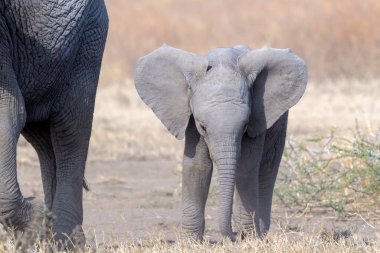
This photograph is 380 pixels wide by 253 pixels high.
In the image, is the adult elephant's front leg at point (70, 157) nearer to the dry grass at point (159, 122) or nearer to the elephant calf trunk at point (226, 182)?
the elephant calf trunk at point (226, 182)

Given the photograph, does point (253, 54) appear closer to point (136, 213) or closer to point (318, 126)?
point (136, 213)

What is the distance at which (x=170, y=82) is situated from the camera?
7758mm

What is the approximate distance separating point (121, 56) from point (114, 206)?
985 centimetres

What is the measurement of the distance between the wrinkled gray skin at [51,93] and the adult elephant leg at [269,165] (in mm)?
1208

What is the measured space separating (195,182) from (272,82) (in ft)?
2.69

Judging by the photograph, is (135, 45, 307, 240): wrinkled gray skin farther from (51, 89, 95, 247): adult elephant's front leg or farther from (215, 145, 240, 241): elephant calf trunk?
(51, 89, 95, 247): adult elephant's front leg

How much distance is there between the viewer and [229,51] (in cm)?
768

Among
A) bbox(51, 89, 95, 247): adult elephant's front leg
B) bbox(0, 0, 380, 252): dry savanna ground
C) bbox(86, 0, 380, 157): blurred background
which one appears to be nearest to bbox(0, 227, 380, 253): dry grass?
bbox(0, 0, 380, 252): dry savanna ground

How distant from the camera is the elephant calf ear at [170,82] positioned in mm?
7598

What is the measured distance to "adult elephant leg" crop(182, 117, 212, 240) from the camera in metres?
7.48

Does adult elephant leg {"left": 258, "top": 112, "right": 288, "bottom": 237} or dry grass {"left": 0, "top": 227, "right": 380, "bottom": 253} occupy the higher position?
adult elephant leg {"left": 258, "top": 112, "right": 288, "bottom": 237}

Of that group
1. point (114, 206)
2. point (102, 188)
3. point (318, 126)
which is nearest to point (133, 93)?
point (318, 126)

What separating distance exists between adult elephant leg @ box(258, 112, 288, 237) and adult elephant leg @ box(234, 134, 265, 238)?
38 cm

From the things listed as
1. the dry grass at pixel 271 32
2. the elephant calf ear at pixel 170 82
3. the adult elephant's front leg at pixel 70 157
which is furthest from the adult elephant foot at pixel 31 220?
the dry grass at pixel 271 32
